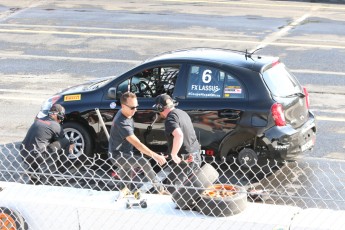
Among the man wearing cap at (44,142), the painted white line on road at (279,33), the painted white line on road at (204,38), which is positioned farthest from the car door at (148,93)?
the painted white line on road at (204,38)

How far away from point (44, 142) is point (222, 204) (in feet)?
11.1

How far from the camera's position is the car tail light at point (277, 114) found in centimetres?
1005

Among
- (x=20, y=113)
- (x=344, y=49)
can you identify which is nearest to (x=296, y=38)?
(x=344, y=49)

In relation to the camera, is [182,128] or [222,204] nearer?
[222,204]

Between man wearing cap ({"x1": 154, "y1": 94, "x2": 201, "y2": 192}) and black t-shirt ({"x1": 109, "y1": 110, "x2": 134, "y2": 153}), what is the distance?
42 centimetres

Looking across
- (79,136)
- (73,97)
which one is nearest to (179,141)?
(79,136)

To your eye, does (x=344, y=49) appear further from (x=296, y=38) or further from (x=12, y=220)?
(x=12, y=220)

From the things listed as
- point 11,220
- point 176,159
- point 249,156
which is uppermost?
point 176,159

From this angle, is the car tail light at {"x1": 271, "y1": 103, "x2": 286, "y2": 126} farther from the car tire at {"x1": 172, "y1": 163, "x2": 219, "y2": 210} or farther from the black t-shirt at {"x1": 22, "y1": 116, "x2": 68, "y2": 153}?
the car tire at {"x1": 172, "y1": 163, "x2": 219, "y2": 210}

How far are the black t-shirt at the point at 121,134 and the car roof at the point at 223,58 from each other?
200cm

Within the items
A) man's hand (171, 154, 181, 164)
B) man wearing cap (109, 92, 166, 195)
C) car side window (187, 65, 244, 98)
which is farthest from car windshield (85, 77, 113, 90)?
man's hand (171, 154, 181, 164)

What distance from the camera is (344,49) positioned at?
741 inches

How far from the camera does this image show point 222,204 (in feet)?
22.5

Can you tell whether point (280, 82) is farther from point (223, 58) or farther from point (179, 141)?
point (179, 141)
